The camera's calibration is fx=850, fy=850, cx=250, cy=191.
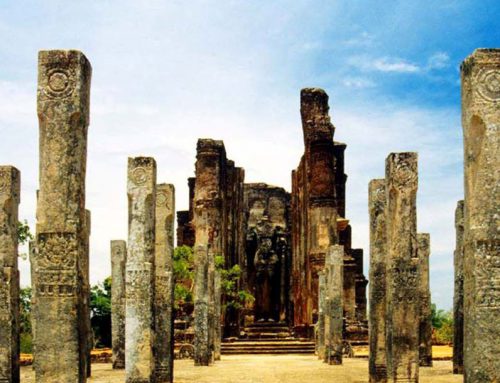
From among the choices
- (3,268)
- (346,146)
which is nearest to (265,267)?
(346,146)

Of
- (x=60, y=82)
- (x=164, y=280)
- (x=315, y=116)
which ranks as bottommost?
(x=164, y=280)

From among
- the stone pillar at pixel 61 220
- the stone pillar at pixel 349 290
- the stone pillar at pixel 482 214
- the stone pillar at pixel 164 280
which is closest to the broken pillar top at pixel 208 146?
the stone pillar at pixel 349 290

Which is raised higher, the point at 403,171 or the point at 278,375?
the point at 403,171

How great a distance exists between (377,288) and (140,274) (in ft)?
16.5

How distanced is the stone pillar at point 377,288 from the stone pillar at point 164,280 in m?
4.13

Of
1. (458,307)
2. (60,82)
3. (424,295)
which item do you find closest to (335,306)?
(424,295)

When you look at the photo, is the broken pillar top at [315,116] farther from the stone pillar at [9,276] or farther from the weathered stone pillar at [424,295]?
the stone pillar at [9,276]

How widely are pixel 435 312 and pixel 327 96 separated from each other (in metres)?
18.8

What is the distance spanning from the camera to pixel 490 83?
384 inches

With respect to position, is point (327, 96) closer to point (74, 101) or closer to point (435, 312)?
point (435, 312)

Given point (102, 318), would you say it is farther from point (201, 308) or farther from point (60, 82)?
point (60, 82)

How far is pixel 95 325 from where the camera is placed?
38.1 metres

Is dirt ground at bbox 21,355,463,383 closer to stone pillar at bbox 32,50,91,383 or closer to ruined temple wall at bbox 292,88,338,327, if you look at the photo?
stone pillar at bbox 32,50,91,383

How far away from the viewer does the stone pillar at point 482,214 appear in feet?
31.1
